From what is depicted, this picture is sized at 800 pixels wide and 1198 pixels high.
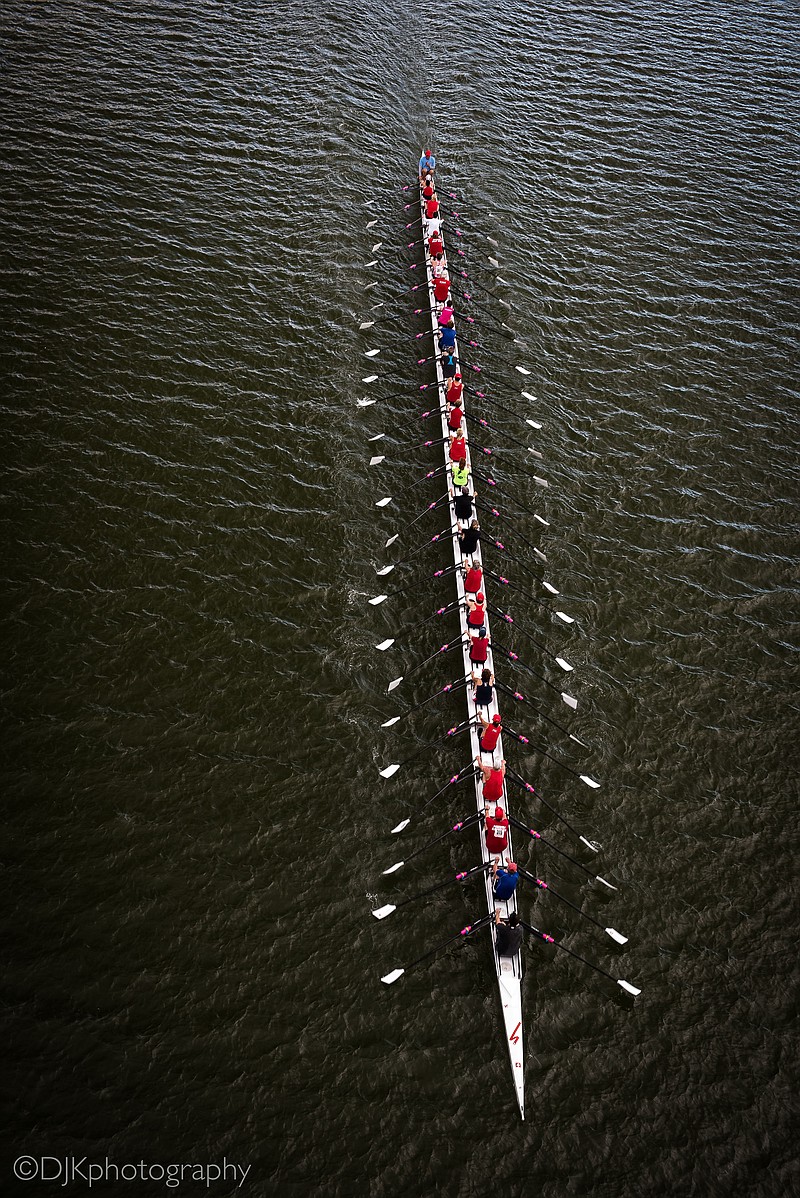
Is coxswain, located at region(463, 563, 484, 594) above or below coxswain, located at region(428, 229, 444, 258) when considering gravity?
below

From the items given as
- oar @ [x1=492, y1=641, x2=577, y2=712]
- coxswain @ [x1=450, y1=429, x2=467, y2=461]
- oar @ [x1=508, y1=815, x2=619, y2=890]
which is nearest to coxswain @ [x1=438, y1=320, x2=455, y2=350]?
coxswain @ [x1=450, y1=429, x2=467, y2=461]

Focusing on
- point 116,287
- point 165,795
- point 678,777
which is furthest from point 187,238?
point 678,777

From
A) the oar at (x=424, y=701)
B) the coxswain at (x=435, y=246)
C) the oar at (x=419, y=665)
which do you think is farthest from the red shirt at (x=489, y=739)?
the coxswain at (x=435, y=246)

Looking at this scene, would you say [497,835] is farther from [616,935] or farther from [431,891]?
[616,935]

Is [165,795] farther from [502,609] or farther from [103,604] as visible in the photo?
[502,609]

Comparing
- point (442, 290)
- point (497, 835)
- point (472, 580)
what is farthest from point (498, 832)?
point (442, 290)

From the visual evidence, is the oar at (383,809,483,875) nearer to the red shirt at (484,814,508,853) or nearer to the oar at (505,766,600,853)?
the red shirt at (484,814,508,853)

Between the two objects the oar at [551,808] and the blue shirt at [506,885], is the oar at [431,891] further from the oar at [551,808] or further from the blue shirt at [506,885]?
the oar at [551,808]
